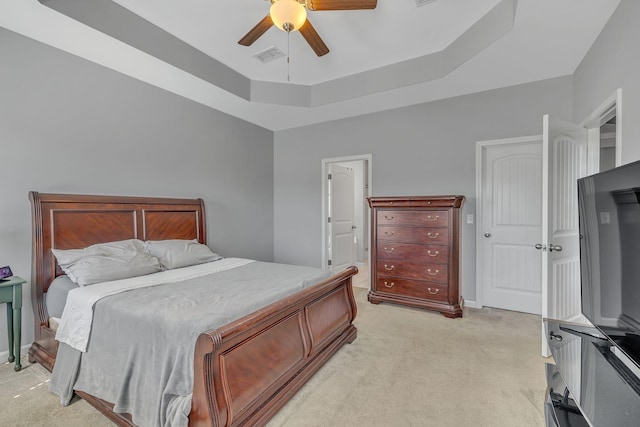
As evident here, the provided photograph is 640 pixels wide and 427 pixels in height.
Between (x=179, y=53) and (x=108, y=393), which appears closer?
(x=108, y=393)

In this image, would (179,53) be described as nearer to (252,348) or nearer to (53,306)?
(53,306)

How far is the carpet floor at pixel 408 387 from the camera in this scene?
175 centimetres

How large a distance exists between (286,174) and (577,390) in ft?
15.3

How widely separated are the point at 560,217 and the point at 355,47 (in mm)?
2546

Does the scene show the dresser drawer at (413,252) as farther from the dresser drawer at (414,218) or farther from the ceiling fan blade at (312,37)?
the ceiling fan blade at (312,37)

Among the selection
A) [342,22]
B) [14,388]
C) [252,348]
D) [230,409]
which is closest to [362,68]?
[342,22]

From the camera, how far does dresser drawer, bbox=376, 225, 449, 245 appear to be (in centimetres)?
344

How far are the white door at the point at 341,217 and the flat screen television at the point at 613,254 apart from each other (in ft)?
12.3

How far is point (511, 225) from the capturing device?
3.54 meters

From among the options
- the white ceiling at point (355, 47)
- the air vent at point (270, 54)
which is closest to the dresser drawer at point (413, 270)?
the white ceiling at point (355, 47)

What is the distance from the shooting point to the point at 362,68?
3.62m

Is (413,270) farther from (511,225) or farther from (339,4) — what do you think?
(339,4)

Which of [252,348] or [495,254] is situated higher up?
[495,254]

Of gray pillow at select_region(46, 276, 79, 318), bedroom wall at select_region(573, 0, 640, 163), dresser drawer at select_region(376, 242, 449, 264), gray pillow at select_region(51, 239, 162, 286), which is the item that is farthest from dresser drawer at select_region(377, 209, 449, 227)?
gray pillow at select_region(46, 276, 79, 318)
